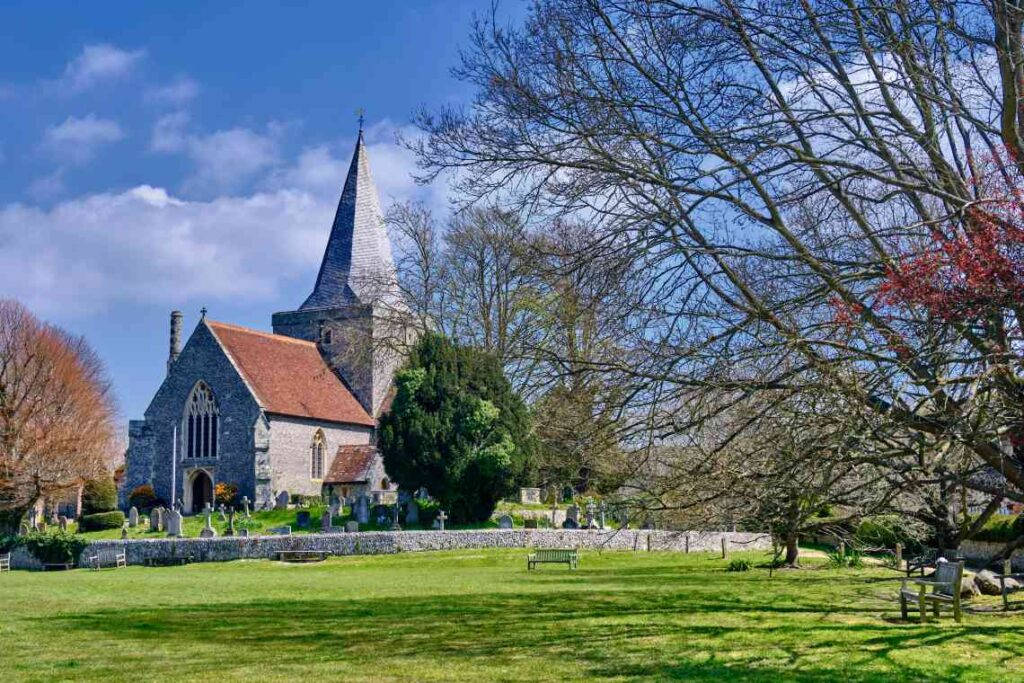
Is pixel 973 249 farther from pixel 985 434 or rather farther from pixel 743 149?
pixel 743 149

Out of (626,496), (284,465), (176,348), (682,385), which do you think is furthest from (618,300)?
(176,348)

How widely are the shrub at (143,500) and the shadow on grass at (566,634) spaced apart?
33.5 meters

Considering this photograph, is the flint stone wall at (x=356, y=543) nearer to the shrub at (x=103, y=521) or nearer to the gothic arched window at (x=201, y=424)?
the shrub at (x=103, y=521)

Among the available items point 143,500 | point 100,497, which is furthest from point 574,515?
point 100,497

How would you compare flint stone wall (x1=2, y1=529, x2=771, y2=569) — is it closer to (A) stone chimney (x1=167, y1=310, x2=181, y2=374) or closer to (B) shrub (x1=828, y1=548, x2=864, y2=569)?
(B) shrub (x1=828, y1=548, x2=864, y2=569)

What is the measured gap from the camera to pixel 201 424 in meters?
49.7

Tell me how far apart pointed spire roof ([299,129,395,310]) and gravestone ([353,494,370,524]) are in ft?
62.0

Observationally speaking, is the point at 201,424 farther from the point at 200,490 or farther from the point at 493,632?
the point at 493,632

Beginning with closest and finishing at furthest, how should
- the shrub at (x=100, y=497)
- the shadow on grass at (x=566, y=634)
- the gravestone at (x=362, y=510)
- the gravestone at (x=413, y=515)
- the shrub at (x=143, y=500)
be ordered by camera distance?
1. the shadow on grass at (x=566, y=634)
2. the gravestone at (x=413, y=515)
3. the gravestone at (x=362, y=510)
4. the shrub at (x=143, y=500)
5. the shrub at (x=100, y=497)

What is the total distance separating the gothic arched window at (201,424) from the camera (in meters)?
49.3

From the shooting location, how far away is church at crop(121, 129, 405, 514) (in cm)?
4775

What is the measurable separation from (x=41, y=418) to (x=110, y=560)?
16.0m

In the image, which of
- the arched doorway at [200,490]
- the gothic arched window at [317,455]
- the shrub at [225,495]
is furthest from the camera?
the gothic arched window at [317,455]

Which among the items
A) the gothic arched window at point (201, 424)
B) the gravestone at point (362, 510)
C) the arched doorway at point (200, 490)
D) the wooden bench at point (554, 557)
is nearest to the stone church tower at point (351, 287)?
the gothic arched window at point (201, 424)
